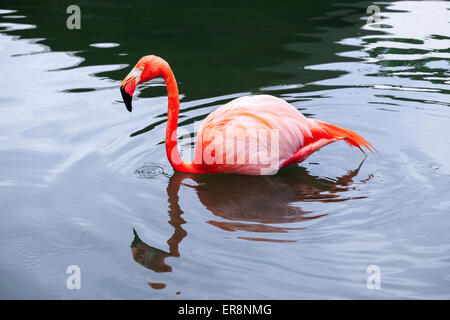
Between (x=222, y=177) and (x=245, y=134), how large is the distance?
0.48m

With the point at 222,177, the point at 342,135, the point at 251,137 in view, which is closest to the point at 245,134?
the point at 251,137

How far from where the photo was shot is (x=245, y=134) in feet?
14.1

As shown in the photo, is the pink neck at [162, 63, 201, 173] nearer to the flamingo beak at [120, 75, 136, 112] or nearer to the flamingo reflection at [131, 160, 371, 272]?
the flamingo reflection at [131, 160, 371, 272]

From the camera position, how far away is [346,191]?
4242 millimetres

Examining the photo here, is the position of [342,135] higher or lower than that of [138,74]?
lower

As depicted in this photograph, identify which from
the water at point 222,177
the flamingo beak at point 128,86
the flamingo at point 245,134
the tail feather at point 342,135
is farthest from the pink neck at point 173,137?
the tail feather at point 342,135

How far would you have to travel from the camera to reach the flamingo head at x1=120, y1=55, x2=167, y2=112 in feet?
14.3

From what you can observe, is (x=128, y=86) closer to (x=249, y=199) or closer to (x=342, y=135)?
(x=249, y=199)

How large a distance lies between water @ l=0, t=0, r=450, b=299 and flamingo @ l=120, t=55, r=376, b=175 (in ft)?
0.53

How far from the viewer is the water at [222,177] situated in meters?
3.25

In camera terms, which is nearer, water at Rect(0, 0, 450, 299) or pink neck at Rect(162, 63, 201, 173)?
water at Rect(0, 0, 450, 299)

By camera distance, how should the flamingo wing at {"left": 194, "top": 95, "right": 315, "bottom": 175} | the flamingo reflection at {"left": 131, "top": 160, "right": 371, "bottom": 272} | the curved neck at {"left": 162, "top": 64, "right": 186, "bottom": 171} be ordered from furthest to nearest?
the curved neck at {"left": 162, "top": 64, "right": 186, "bottom": 171}, the flamingo wing at {"left": 194, "top": 95, "right": 315, "bottom": 175}, the flamingo reflection at {"left": 131, "top": 160, "right": 371, "bottom": 272}

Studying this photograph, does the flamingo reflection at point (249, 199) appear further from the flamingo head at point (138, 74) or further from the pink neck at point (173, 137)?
the flamingo head at point (138, 74)

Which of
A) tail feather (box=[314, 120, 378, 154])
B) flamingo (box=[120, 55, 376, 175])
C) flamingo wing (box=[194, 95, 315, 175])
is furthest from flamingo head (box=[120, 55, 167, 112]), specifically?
tail feather (box=[314, 120, 378, 154])
